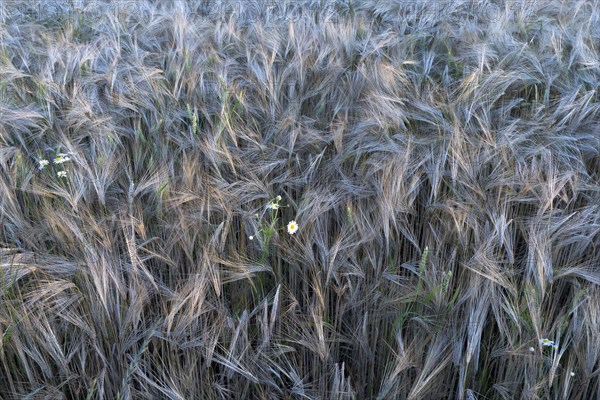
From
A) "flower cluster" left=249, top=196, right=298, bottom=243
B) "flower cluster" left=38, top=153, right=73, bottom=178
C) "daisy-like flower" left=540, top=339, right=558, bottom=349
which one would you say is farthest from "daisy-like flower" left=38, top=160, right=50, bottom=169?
"daisy-like flower" left=540, top=339, right=558, bottom=349

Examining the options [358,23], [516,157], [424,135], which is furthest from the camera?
[358,23]

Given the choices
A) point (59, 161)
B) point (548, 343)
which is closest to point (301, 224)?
point (548, 343)

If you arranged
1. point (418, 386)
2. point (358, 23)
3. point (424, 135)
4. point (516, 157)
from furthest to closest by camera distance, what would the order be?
point (358, 23) → point (424, 135) → point (516, 157) → point (418, 386)

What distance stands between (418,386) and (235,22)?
1884 millimetres

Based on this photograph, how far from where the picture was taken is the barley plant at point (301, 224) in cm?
129

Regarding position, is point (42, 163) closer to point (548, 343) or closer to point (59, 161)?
point (59, 161)

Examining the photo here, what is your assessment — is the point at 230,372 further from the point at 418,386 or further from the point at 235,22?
the point at 235,22

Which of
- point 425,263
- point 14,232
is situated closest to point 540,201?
point 425,263

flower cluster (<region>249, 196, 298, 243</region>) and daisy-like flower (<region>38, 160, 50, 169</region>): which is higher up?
flower cluster (<region>249, 196, 298, 243</region>)

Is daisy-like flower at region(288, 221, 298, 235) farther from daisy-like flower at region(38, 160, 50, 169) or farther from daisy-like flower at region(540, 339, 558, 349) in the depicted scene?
daisy-like flower at region(38, 160, 50, 169)

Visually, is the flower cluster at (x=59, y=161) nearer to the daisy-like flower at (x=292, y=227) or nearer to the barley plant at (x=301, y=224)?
the barley plant at (x=301, y=224)

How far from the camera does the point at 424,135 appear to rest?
73.0 inches

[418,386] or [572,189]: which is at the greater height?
[572,189]

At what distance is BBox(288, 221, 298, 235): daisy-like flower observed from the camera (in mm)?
1488
